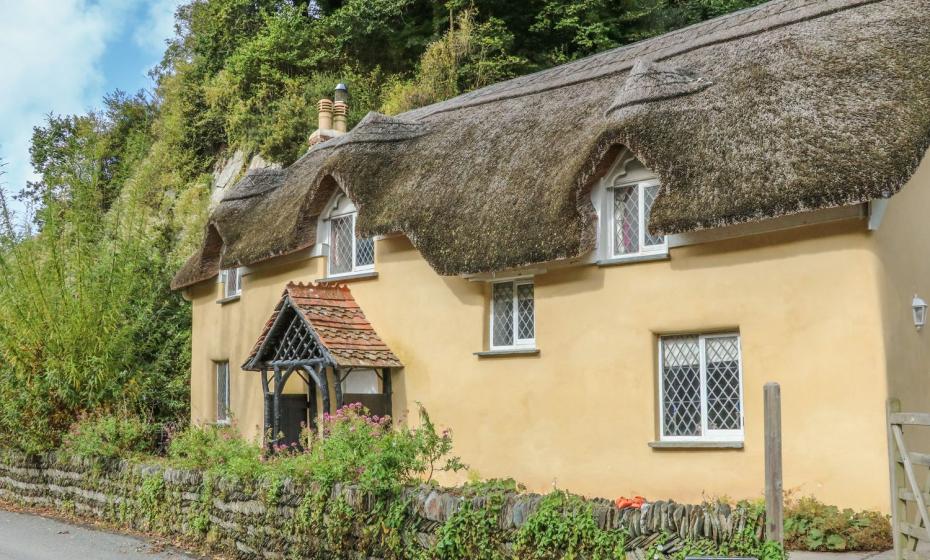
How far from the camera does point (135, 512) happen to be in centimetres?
1378

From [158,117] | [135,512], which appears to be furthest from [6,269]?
[158,117]

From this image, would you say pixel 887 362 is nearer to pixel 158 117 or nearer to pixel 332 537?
pixel 332 537

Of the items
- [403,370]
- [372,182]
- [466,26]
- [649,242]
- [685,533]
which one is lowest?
[685,533]

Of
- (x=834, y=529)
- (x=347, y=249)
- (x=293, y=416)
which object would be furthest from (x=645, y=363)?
(x=293, y=416)

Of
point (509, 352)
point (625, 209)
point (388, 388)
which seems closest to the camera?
point (625, 209)

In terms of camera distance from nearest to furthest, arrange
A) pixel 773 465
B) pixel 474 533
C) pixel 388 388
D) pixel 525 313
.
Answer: pixel 773 465 < pixel 474 533 < pixel 525 313 < pixel 388 388

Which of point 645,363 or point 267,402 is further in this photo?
point 267,402

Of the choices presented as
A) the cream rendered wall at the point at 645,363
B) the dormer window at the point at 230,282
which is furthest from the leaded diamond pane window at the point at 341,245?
the dormer window at the point at 230,282

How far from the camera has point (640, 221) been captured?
12344 millimetres

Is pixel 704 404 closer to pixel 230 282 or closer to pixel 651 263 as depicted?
pixel 651 263

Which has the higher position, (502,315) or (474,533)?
(502,315)

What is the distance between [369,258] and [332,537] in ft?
22.0

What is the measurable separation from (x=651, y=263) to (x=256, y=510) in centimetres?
571

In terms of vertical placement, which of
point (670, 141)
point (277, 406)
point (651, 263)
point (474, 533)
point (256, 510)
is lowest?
point (256, 510)
